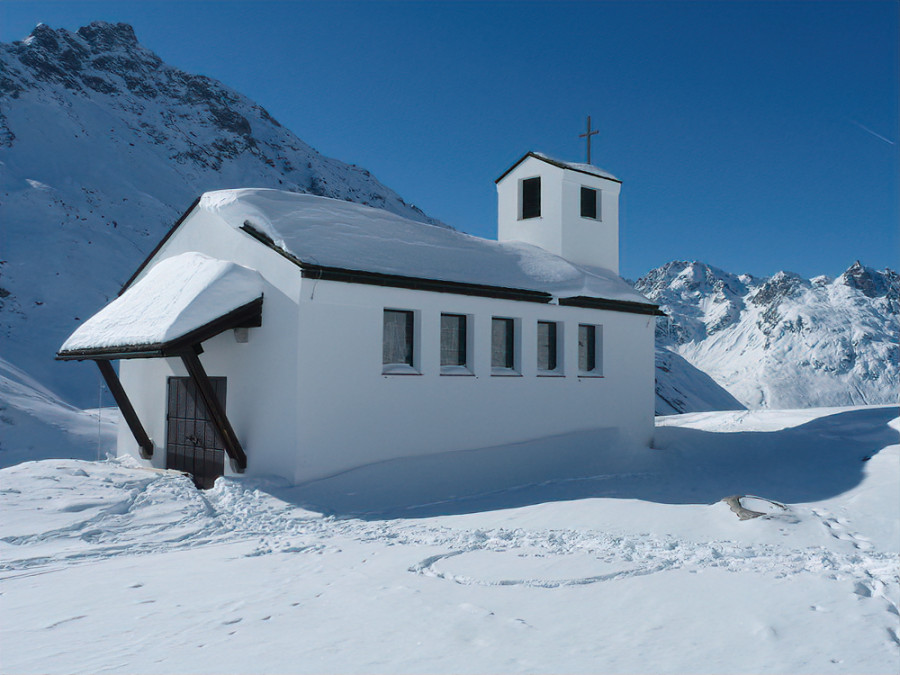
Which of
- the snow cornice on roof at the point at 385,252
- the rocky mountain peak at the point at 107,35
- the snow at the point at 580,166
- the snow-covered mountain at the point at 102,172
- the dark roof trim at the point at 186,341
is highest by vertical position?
the rocky mountain peak at the point at 107,35

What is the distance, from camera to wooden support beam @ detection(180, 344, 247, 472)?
10.9m

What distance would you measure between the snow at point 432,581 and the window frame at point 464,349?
280 cm

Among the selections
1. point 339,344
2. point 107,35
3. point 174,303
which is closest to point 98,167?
point 107,35

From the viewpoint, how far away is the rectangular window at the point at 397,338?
12758 millimetres

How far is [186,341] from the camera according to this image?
34.9 feet

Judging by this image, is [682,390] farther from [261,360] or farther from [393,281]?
[261,360]

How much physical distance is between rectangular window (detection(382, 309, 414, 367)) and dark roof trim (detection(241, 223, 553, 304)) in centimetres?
59

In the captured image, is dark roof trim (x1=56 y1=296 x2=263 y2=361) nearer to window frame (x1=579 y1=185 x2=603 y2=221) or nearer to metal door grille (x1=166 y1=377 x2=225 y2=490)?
metal door grille (x1=166 y1=377 x2=225 y2=490)

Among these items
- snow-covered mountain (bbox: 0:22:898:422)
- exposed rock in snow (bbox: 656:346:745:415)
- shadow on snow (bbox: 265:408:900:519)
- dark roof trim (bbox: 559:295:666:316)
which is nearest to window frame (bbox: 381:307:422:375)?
shadow on snow (bbox: 265:408:900:519)

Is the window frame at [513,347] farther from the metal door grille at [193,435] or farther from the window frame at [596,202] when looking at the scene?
the window frame at [596,202]

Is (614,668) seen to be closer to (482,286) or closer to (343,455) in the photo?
(343,455)

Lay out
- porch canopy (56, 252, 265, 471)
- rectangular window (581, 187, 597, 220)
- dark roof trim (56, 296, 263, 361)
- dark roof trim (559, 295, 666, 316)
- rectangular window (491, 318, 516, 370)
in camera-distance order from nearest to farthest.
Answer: dark roof trim (56, 296, 263, 361), porch canopy (56, 252, 265, 471), rectangular window (491, 318, 516, 370), dark roof trim (559, 295, 666, 316), rectangular window (581, 187, 597, 220)

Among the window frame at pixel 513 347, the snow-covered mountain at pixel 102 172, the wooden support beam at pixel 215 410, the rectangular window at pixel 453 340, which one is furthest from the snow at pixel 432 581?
the snow-covered mountain at pixel 102 172

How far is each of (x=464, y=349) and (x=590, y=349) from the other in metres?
4.21
